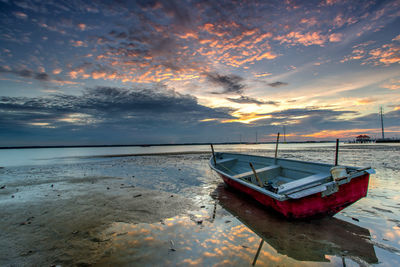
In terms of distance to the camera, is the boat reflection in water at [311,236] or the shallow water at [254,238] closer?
the shallow water at [254,238]

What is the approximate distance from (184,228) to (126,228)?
1924mm

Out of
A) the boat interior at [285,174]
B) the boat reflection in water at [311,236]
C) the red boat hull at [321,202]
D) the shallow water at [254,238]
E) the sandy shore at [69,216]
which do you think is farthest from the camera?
the boat interior at [285,174]

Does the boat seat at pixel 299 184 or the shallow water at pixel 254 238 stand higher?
the boat seat at pixel 299 184

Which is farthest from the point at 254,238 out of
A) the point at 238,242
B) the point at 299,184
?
the point at 299,184

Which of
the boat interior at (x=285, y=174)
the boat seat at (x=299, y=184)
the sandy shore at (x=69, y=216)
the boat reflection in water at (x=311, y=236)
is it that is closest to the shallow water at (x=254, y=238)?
the boat reflection in water at (x=311, y=236)

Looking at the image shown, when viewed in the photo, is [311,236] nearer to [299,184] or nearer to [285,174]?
[299,184]

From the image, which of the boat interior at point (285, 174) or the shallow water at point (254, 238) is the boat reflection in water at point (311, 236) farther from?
A: the boat interior at point (285, 174)

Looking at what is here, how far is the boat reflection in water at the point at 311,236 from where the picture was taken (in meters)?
4.36

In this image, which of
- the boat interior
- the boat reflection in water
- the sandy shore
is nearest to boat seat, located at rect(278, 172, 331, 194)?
the boat interior

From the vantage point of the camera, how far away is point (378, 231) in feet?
17.6

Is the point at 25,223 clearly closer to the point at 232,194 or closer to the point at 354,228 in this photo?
the point at 232,194

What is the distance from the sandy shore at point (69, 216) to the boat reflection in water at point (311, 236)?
3.09 meters

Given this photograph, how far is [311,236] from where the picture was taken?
5.23 meters

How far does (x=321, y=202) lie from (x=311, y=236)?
4.10 ft
